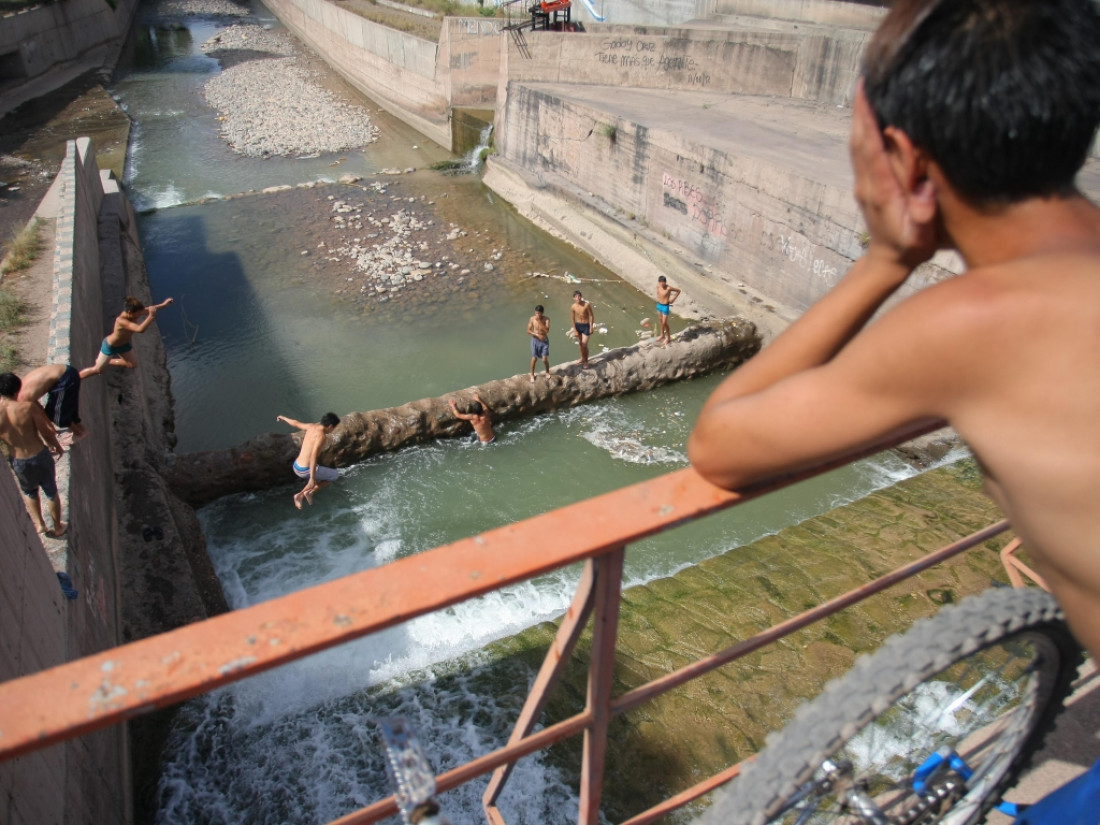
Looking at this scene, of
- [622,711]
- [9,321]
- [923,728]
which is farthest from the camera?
[9,321]

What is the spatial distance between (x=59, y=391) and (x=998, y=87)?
735cm

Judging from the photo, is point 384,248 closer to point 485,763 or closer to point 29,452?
point 29,452

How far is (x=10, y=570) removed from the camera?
4.12m

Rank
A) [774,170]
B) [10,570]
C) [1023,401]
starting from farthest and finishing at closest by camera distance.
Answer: [774,170] → [10,570] → [1023,401]

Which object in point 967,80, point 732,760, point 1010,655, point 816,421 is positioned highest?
point 967,80

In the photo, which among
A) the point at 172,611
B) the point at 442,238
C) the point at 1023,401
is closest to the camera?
the point at 1023,401

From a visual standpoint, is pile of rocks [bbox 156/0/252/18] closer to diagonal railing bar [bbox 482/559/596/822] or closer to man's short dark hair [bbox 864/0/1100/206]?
diagonal railing bar [bbox 482/559/596/822]

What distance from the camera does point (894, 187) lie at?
1.23 meters

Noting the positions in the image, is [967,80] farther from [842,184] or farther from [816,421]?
[842,184]

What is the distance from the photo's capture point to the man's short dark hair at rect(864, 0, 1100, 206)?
1.07 m

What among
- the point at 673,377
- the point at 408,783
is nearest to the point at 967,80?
the point at 408,783

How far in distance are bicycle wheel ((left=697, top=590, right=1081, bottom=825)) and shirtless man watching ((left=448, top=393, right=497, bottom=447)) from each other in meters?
7.83

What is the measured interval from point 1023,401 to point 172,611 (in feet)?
24.2

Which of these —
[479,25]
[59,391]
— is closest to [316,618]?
[59,391]
